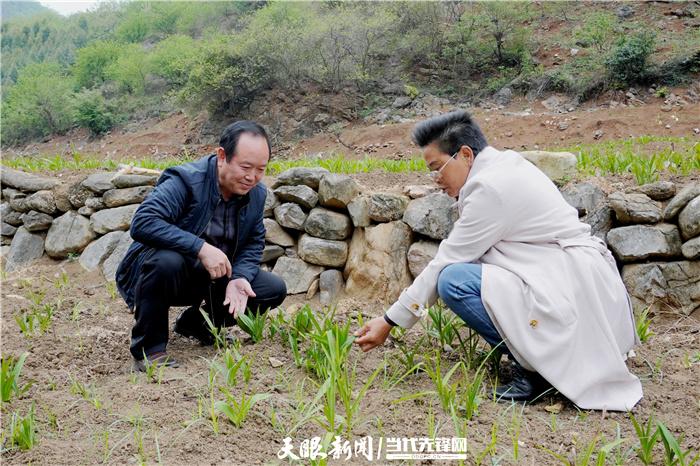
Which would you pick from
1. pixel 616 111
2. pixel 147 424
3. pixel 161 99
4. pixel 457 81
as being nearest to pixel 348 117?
pixel 457 81

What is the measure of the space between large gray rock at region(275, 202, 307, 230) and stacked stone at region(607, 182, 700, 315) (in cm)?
232

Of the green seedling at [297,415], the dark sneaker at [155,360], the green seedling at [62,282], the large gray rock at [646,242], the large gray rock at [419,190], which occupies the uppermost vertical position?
the green seedling at [297,415]

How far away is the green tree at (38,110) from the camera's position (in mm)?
16797

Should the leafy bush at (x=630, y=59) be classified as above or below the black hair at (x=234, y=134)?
below

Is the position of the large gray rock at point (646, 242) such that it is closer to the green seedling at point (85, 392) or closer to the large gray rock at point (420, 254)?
the large gray rock at point (420, 254)

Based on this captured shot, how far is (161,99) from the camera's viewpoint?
699 inches

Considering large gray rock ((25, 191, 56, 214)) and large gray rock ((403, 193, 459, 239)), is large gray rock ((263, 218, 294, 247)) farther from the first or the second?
large gray rock ((25, 191, 56, 214))

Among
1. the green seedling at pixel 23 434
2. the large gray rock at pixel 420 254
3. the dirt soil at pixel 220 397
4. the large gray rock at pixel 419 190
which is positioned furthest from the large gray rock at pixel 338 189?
the green seedling at pixel 23 434

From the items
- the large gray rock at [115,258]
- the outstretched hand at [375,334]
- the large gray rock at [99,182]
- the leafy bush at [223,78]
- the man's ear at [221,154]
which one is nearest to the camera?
the outstretched hand at [375,334]

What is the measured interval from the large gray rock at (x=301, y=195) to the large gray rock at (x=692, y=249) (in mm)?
2672

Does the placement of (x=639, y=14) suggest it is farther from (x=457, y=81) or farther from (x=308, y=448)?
(x=308, y=448)

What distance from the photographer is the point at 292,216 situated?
496 cm

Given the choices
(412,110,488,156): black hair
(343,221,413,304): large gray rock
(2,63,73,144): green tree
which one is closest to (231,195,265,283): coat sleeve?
(412,110,488,156): black hair

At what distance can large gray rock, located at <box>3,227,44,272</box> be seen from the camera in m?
5.89
